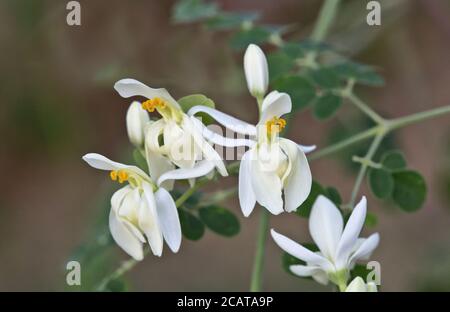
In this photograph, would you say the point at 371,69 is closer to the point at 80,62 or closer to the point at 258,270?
the point at 258,270

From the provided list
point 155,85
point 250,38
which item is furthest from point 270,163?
point 155,85

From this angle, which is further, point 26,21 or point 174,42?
point 26,21

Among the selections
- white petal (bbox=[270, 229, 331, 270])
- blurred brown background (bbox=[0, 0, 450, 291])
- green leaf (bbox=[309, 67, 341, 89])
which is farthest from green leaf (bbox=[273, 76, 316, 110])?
blurred brown background (bbox=[0, 0, 450, 291])

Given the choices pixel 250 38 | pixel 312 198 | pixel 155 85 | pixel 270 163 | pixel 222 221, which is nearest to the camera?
pixel 270 163

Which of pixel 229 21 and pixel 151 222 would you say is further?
pixel 229 21

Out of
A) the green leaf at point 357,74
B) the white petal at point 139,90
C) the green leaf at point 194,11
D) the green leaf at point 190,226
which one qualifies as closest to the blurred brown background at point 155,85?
the green leaf at point 194,11

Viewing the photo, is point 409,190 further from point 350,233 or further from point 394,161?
point 350,233

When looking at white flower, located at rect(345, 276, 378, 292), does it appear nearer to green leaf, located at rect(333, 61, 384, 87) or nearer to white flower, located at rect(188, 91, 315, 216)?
white flower, located at rect(188, 91, 315, 216)

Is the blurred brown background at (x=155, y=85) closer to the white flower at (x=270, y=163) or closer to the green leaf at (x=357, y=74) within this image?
the green leaf at (x=357, y=74)
